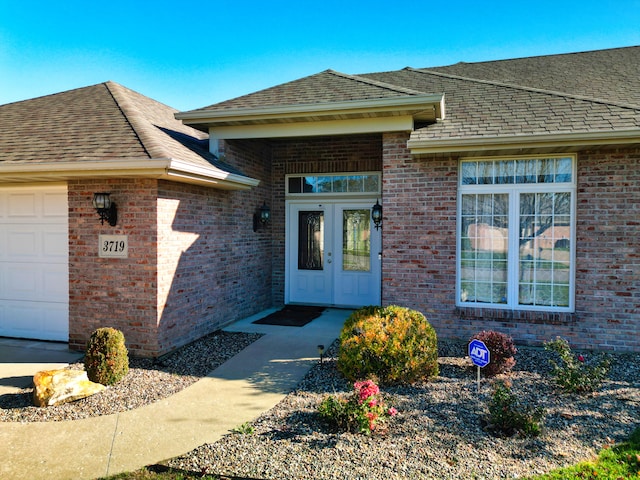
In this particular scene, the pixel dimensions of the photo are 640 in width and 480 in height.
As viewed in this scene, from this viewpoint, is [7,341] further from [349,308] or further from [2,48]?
[2,48]

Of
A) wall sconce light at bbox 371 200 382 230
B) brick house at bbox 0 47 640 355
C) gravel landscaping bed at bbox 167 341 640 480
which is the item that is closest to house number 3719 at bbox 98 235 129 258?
brick house at bbox 0 47 640 355

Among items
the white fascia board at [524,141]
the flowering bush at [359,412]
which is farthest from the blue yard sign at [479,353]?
the white fascia board at [524,141]

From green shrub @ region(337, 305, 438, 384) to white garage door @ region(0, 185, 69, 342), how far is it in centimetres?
474

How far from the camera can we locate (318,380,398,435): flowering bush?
386 centimetres

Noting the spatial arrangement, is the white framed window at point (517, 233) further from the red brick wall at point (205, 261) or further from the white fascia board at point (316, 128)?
the red brick wall at point (205, 261)

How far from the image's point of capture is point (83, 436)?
4.04m

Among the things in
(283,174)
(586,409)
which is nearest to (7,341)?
(283,174)

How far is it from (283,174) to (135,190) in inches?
161

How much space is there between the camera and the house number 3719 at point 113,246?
6.27 meters

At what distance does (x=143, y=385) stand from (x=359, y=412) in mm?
2899

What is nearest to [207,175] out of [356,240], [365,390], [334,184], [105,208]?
[105,208]

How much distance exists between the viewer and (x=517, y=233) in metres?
6.70

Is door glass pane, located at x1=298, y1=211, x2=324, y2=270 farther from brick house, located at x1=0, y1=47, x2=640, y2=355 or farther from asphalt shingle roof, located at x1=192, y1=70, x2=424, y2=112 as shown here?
asphalt shingle roof, located at x1=192, y1=70, x2=424, y2=112

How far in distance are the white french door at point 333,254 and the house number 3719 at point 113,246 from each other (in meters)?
4.16
